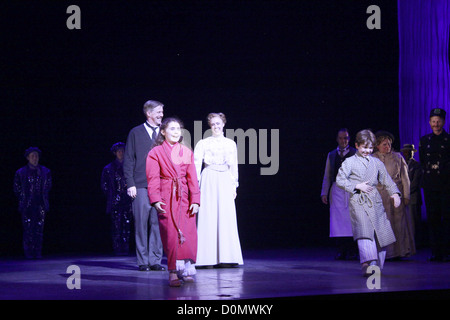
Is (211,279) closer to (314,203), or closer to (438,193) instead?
(438,193)

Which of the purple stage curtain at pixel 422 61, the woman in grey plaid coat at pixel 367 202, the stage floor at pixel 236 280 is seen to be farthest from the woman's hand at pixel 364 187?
the purple stage curtain at pixel 422 61

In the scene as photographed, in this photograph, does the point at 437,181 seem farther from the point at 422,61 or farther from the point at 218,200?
the point at 422,61

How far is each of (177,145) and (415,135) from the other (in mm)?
4908

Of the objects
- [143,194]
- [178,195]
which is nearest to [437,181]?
[143,194]

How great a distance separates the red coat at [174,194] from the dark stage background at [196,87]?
173 inches

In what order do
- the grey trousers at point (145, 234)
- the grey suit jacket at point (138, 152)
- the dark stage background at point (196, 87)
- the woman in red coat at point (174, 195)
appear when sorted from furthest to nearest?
1. the dark stage background at point (196, 87)
2. the grey suit jacket at point (138, 152)
3. the grey trousers at point (145, 234)
4. the woman in red coat at point (174, 195)

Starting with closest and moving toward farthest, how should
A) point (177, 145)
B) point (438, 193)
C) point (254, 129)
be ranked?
point (177, 145) → point (438, 193) → point (254, 129)

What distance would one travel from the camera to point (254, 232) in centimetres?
995

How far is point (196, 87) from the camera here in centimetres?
959

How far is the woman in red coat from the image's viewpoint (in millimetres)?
5047

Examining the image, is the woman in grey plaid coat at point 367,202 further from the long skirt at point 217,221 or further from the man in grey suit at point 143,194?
the man in grey suit at point 143,194

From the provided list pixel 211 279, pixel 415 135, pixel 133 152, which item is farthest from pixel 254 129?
pixel 211 279

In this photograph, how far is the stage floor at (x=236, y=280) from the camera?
14.3 ft

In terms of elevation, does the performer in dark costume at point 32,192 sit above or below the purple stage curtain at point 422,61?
below
